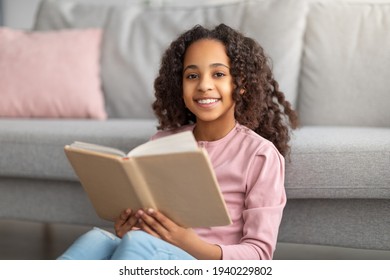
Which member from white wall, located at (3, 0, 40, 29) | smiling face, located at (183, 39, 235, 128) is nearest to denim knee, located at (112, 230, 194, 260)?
smiling face, located at (183, 39, 235, 128)

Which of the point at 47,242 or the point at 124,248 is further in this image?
the point at 47,242

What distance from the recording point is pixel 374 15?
218cm

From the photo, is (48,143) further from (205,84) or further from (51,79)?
(205,84)

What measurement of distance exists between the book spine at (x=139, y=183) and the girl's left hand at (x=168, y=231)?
0.02 meters

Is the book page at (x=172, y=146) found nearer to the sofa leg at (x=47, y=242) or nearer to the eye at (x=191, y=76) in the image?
the eye at (x=191, y=76)

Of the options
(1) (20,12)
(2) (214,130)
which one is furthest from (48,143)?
(1) (20,12)

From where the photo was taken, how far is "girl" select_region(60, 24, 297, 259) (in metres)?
1.20

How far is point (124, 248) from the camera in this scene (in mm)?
1108

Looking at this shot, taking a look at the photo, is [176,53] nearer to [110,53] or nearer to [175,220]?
[175,220]

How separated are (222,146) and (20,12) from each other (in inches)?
112

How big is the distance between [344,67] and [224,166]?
3.14 ft

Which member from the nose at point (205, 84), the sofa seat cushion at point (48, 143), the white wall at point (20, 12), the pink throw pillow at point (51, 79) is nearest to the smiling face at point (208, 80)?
the nose at point (205, 84)

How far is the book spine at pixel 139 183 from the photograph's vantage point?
43.1 inches
